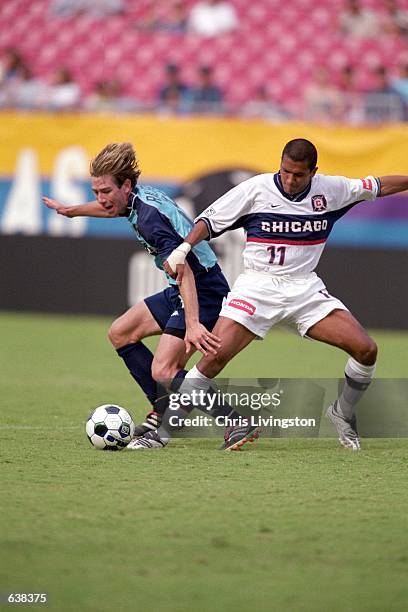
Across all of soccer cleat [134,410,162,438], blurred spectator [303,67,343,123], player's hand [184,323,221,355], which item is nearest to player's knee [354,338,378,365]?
player's hand [184,323,221,355]

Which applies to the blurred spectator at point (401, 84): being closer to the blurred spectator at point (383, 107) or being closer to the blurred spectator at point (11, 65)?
the blurred spectator at point (383, 107)

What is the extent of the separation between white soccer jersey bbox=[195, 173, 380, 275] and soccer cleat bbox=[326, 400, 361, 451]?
0.94m

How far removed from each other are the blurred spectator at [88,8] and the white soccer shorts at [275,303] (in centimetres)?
1311

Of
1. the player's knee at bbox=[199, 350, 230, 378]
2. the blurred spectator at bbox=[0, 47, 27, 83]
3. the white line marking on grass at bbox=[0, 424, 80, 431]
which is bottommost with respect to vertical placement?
the white line marking on grass at bbox=[0, 424, 80, 431]

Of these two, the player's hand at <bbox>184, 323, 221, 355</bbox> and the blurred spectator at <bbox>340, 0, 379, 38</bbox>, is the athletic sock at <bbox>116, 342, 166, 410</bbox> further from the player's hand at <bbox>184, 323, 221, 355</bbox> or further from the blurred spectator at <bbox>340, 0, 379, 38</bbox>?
the blurred spectator at <bbox>340, 0, 379, 38</bbox>

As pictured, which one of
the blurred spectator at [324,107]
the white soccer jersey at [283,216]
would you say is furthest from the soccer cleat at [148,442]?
the blurred spectator at [324,107]

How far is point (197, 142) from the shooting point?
15867mm

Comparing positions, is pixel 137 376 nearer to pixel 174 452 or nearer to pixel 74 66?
pixel 174 452

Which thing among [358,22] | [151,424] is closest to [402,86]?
[358,22]

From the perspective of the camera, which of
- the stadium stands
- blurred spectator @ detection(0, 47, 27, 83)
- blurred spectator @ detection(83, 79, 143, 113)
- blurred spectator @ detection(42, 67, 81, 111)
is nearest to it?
blurred spectator @ detection(83, 79, 143, 113)

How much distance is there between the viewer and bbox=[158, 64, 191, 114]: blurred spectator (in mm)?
16391

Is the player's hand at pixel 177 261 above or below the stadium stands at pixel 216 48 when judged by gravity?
below

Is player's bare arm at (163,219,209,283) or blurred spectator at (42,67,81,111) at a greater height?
blurred spectator at (42,67,81,111)

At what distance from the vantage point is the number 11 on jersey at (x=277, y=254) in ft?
23.0
